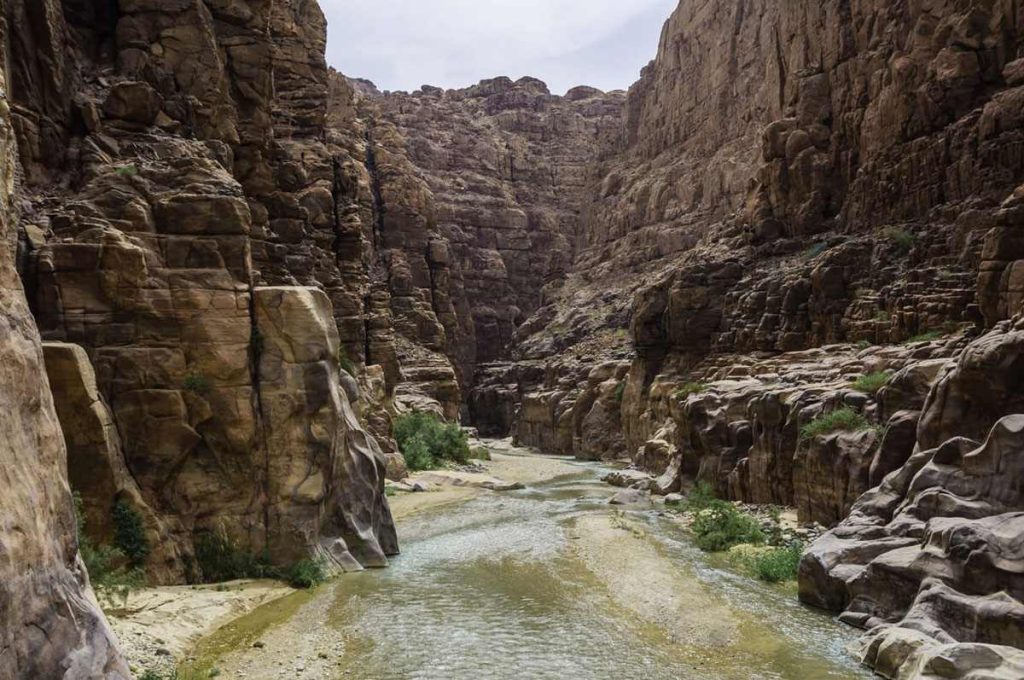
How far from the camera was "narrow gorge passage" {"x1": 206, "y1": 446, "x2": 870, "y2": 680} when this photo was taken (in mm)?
13609

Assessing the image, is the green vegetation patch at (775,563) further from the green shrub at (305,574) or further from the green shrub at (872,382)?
the green shrub at (305,574)

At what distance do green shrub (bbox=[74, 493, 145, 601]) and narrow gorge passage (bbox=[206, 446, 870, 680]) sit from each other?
6.54 feet

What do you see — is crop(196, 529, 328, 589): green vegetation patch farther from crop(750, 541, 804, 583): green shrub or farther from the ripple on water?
crop(750, 541, 804, 583): green shrub

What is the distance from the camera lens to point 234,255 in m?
19.0

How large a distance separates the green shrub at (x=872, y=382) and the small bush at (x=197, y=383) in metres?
18.0

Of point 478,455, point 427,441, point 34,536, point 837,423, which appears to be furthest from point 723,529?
point 478,455

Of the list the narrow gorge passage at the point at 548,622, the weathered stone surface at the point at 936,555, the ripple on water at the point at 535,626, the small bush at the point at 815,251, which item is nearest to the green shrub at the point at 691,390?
the small bush at the point at 815,251

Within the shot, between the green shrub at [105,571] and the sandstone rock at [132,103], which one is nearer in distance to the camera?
the green shrub at [105,571]

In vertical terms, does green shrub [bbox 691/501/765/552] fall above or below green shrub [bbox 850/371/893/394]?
below

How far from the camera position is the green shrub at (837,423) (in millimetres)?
21562

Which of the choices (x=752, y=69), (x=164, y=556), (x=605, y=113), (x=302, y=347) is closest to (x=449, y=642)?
(x=164, y=556)

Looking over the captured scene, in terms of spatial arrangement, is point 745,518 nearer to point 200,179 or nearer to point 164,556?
point 164,556

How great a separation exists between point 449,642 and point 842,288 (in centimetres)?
3121

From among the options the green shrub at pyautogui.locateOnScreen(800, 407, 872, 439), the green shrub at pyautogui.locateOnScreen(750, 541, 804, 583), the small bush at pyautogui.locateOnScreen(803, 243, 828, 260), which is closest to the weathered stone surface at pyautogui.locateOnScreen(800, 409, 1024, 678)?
the green shrub at pyautogui.locateOnScreen(750, 541, 804, 583)
